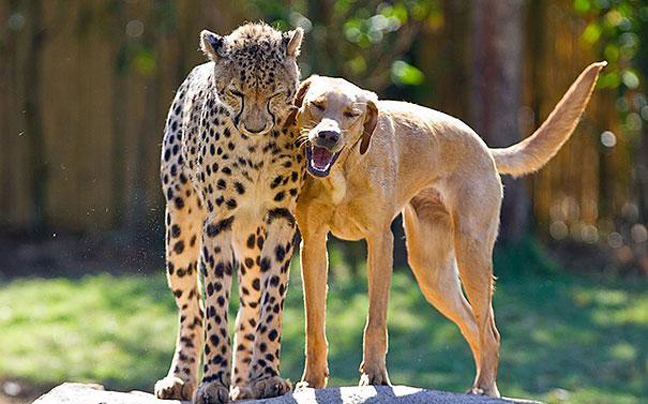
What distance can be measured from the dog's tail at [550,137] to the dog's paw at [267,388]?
1780 millimetres

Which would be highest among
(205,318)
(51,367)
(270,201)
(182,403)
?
(270,201)

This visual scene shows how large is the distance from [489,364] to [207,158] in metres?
1.68

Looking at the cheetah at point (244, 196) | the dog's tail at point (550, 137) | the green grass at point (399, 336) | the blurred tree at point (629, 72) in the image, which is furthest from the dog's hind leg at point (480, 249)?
the blurred tree at point (629, 72)

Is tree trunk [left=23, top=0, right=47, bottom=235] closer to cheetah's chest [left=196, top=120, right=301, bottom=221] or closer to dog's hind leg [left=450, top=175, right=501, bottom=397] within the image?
dog's hind leg [left=450, top=175, right=501, bottom=397]

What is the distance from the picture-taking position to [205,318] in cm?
593

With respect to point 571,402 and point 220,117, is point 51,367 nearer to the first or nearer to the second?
point 571,402

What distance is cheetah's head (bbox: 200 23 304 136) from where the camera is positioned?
5.61 meters

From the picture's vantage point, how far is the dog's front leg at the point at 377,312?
578 centimetres

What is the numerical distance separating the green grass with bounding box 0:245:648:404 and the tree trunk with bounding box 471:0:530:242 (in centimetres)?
55

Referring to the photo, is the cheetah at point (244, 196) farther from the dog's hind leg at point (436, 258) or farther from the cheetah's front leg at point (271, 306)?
the dog's hind leg at point (436, 258)

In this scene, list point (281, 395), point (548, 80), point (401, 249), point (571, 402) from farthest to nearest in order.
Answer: point (548, 80) < point (401, 249) < point (571, 402) < point (281, 395)

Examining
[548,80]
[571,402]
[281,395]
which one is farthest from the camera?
[548,80]

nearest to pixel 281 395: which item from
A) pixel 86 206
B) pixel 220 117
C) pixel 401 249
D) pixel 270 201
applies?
pixel 270 201

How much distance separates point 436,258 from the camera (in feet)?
22.0
